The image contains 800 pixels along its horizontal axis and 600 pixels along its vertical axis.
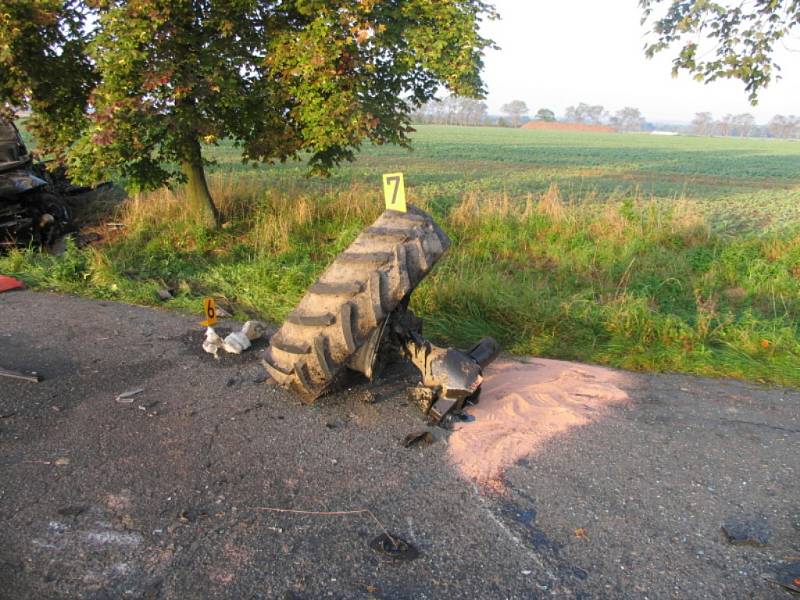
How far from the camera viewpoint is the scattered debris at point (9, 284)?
21.4ft

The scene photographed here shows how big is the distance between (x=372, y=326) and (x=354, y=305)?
0.52ft

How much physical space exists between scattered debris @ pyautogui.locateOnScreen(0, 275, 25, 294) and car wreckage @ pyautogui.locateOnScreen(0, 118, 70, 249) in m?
1.22

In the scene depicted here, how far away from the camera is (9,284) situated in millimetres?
6559

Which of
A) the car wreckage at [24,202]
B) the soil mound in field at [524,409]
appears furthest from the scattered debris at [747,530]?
the car wreckage at [24,202]

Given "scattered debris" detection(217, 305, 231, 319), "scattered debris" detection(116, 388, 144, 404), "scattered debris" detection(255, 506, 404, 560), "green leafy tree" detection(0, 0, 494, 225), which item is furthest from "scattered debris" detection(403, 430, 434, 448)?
"green leafy tree" detection(0, 0, 494, 225)

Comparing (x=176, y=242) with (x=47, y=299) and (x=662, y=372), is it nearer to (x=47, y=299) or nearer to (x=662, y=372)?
(x=47, y=299)

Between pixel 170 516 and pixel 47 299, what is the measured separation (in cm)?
446

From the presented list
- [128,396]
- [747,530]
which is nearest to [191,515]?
[128,396]

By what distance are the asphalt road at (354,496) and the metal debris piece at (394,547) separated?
0.03 metres

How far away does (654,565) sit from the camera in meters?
2.54

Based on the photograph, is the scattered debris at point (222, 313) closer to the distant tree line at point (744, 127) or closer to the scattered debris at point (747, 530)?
the scattered debris at point (747, 530)

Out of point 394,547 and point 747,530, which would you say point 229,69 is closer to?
point 394,547

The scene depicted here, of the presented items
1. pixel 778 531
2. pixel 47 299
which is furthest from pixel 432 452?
pixel 47 299

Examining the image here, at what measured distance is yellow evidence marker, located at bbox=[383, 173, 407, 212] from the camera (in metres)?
3.96
